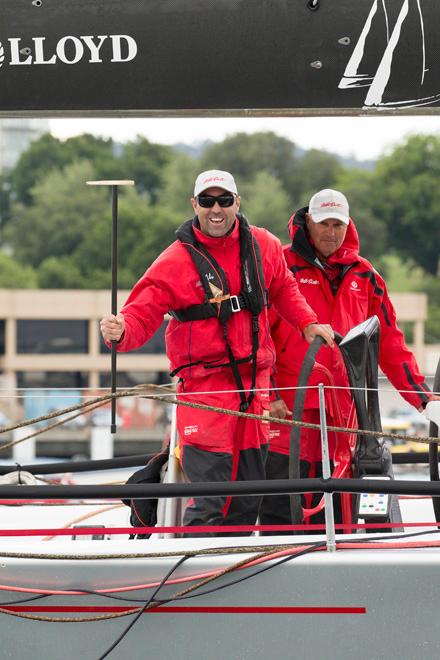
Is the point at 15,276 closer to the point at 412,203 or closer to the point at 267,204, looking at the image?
the point at 267,204

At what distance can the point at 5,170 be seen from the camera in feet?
244

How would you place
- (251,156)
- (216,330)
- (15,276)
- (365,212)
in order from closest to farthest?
1. (216,330)
2. (15,276)
3. (365,212)
4. (251,156)

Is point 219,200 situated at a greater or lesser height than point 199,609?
greater

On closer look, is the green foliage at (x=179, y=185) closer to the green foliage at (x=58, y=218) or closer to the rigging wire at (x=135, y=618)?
the green foliage at (x=58, y=218)

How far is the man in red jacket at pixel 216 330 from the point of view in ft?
13.1

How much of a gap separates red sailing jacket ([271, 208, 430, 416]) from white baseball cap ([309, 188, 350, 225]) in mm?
97

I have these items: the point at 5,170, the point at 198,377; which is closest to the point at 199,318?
the point at 198,377

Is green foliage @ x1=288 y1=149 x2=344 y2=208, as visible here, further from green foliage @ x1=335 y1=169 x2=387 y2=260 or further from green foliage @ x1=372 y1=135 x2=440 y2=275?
green foliage @ x1=372 y1=135 x2=440 y2=275

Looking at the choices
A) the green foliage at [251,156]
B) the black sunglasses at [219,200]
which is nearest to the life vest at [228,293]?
the black sunglasses at [219,200]

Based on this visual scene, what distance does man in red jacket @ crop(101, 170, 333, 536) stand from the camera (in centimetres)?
398

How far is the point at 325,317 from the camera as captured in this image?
4.61 metres

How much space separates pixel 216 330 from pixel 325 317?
0.70 metres

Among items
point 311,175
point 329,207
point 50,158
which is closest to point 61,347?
point 50,158

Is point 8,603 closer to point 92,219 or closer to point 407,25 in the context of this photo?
point 407,25
